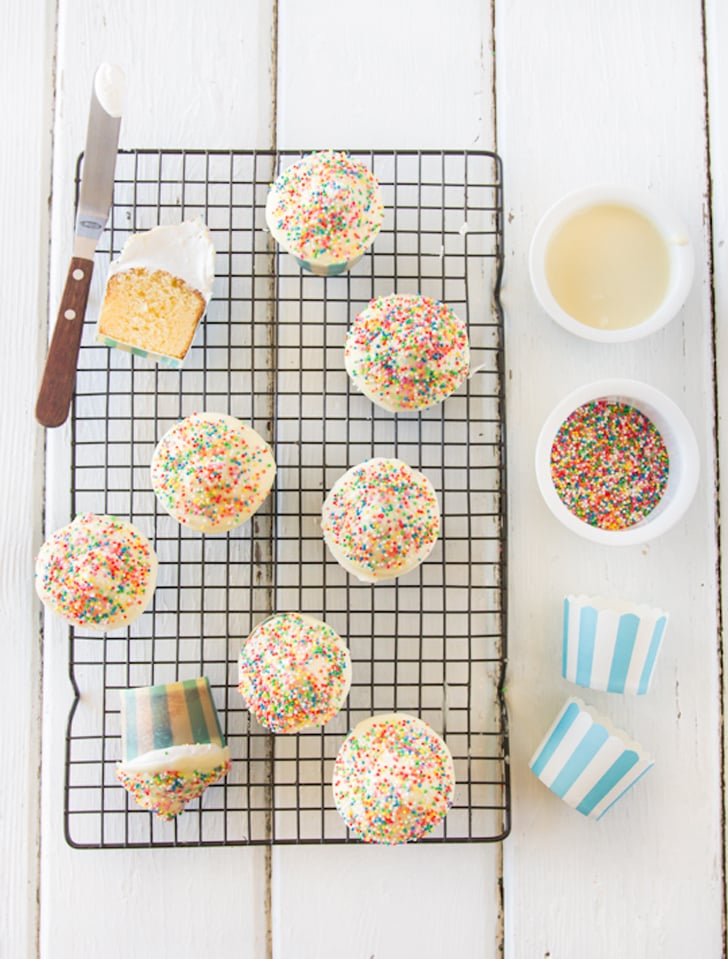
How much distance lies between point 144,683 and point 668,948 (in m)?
1.02

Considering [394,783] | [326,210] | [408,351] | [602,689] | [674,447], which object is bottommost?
[394,783]

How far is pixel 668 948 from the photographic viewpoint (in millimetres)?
1581

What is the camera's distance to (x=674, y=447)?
152 centimetres

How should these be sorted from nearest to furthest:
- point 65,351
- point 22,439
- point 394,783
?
1. point 394,783
2. point 65,351
3. point 22,439

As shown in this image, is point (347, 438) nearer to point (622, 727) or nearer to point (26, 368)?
point (26, 368)

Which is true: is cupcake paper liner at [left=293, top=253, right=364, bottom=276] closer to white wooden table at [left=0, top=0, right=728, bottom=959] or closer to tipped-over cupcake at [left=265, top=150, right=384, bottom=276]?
tipped-over cupcake at [left=265, top=150, right=384, bottom=276]

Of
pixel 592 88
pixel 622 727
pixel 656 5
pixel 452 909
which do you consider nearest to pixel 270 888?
pixel 452 909

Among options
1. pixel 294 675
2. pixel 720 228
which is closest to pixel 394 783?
pixel 294 675

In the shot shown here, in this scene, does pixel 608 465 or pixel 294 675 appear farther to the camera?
pixel 608 465

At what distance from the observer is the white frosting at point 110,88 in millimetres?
1455

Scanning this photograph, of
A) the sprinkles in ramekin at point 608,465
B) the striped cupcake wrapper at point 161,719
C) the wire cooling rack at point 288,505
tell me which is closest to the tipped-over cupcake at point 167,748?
the striped cupcake wrapper at point 161,719

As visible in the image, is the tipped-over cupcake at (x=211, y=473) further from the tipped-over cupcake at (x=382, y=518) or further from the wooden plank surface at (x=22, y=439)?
the wooden plank surface at (x=22, y=439)

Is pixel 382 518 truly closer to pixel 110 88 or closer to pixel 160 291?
pixel 160 291

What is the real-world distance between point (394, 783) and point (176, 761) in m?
0.34
